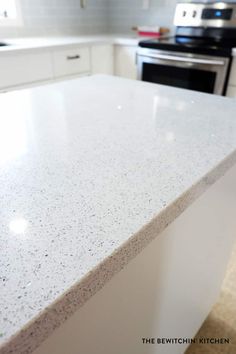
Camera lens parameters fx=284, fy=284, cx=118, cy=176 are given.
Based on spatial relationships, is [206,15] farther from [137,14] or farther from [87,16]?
[87,16]

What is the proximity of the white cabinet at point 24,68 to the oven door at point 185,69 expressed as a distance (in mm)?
787

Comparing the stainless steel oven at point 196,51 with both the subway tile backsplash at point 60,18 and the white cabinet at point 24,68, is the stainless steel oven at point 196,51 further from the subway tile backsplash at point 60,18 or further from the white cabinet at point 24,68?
the subway tile backsplash at point 60,18

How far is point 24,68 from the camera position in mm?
1932

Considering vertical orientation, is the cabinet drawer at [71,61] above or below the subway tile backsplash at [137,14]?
below

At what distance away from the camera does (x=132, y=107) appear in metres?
0.85

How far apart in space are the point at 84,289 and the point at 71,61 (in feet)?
7.12

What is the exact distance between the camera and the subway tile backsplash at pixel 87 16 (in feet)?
8.09

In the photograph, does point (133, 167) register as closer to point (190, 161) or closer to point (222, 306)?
point (190, 161)


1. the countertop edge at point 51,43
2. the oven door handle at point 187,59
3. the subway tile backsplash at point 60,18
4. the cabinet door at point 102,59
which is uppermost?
the subway tile backsplash at point 60,18

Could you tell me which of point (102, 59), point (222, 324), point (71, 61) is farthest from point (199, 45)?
point (222, 324)

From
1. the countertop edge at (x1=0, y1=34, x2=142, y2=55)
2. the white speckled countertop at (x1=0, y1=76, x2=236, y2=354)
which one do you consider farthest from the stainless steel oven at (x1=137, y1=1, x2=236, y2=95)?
the white speckled countertop at (x1=0, y1=76, x2=236, y2=354)

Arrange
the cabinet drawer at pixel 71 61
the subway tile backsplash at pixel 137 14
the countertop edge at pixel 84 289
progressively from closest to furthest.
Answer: the countertop edge at pixel 84 289
the cabinet drawer at pixel 71 61
the subway tile backsplash at pixel 137 14

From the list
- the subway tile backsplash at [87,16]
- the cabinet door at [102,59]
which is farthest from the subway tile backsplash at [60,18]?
the cabinet door at [102,59]

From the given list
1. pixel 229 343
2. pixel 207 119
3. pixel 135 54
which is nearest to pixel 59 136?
pixel 207 119
